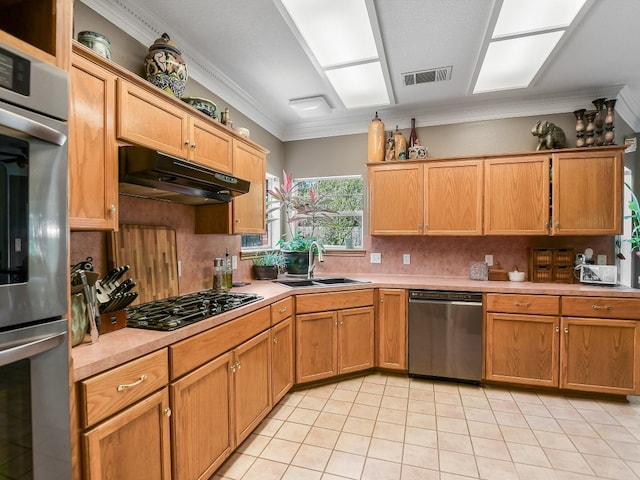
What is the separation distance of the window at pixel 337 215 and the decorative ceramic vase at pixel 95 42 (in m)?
2.36

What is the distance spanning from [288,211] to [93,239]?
230 centimetres

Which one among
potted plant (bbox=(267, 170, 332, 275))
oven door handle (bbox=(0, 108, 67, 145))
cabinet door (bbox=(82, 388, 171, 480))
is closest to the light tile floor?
cabinet door (bbox=(82, 388, 171, 480))

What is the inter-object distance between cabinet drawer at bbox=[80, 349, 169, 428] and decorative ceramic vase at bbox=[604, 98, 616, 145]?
3.92 meters

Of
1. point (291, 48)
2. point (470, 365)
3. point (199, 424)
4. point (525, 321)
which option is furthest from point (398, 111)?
point (199, 424)

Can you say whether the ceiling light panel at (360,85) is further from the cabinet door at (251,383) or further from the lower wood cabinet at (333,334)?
the cabinet door at (251,383)

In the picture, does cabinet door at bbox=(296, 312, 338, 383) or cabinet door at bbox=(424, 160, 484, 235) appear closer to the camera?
cabinet door at bbox=(296, 312, 338, 383)

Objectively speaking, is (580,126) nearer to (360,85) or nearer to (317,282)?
(360,85)

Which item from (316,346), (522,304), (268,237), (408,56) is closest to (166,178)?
(316,346)

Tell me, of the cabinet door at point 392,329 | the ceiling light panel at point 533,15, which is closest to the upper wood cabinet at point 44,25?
the ceiling light panel at point 533,15

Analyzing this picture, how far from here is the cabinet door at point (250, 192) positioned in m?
2.64

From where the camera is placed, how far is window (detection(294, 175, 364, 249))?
4.00m

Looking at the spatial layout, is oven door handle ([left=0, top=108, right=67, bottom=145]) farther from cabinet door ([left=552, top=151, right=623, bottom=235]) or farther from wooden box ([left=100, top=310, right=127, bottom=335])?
cabinet door ([left=552, top=151, right=623, bottom=235])

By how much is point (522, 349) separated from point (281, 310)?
2115mm

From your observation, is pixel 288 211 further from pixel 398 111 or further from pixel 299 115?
pixel 398 111
